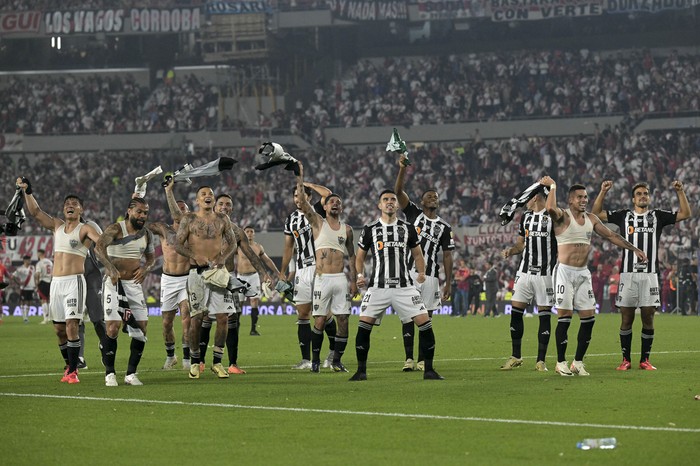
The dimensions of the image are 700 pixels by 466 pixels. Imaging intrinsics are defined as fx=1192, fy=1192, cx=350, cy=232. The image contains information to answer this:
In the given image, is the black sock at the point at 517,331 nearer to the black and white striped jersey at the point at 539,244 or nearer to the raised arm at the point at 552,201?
the black and white striped jersey at the point at 539,244

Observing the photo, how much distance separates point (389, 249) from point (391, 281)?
0.43 m

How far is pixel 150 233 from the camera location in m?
16.6

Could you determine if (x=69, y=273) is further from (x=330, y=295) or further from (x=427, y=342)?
(x=427, y=342)

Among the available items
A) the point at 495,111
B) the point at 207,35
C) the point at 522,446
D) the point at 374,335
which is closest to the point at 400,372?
the point at 522,446

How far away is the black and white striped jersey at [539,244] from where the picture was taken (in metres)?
17.4

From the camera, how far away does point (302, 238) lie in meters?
18.8

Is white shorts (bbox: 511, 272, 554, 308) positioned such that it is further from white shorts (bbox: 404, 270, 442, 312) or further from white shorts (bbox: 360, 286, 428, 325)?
white shorts (bbox: 360, 286, 428, 325)

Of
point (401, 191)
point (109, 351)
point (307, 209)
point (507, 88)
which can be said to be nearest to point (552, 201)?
point (401, 191)

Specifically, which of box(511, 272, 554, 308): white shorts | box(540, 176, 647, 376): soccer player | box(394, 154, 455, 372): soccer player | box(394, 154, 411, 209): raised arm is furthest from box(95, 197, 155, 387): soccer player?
box(540, 176, 647, 376): soccer player

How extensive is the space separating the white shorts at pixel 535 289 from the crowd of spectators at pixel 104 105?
149 ft

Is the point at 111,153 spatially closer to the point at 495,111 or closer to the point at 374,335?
the point at 495,111

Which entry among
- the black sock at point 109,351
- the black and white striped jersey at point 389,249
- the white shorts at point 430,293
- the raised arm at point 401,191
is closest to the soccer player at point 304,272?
the raised arm at point 401,191

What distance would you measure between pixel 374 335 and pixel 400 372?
11729 mm

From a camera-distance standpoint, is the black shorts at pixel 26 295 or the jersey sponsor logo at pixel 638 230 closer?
the jersey sponsor logo at pixel 638 230
